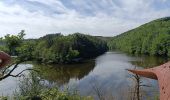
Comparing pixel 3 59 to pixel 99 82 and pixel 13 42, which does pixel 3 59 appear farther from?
pixel 99 82

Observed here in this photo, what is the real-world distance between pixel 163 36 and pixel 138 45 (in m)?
26.1

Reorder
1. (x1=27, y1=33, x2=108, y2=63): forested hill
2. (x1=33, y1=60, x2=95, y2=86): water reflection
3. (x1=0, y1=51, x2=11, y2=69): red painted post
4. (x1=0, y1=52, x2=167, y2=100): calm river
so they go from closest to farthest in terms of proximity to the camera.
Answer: (x1=0, y1=51, x2=11, y2=69): red painted post
(x1=0, y1=52, x2=167, y2=100): calm river
(x1=33, y1=60, x2=95, y2=86): water reflection
(x1=27, y1=33, x2=108, y2=63): forested hill

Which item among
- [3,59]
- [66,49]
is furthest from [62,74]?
[3,59]

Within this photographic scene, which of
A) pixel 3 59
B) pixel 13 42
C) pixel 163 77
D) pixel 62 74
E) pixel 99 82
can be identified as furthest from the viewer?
pixel 62 74

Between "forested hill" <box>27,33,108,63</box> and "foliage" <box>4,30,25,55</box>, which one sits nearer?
"foliage" <box>4,30,25,55</box>

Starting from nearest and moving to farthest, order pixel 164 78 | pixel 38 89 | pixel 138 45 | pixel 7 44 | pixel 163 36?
pixel 164 78 → pixel 7 44 → pixel 38 89 → pixel 163 36 → pixel 138 45

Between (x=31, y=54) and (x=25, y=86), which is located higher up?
(x=31, y=54)

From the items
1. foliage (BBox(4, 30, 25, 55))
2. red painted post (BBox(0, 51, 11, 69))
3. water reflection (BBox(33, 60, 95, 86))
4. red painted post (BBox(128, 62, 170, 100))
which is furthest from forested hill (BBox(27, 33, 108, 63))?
red painted post (BBox(128, 62, 170, 100))

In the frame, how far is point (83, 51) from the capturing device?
4048 inches

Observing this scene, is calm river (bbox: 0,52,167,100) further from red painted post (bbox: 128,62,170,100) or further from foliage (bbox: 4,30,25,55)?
red painted post (bbox: 128,62,170,100)

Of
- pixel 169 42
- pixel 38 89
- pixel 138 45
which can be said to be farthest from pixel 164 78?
pixel 138 45

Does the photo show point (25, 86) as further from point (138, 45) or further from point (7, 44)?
point (138, 45)

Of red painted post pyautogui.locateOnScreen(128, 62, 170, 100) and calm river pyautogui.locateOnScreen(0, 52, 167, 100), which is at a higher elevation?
red painted post pyautogui.locateOnScreen(128, 62, 170, 100)

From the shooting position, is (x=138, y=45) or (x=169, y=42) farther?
(x=138, y=45)
